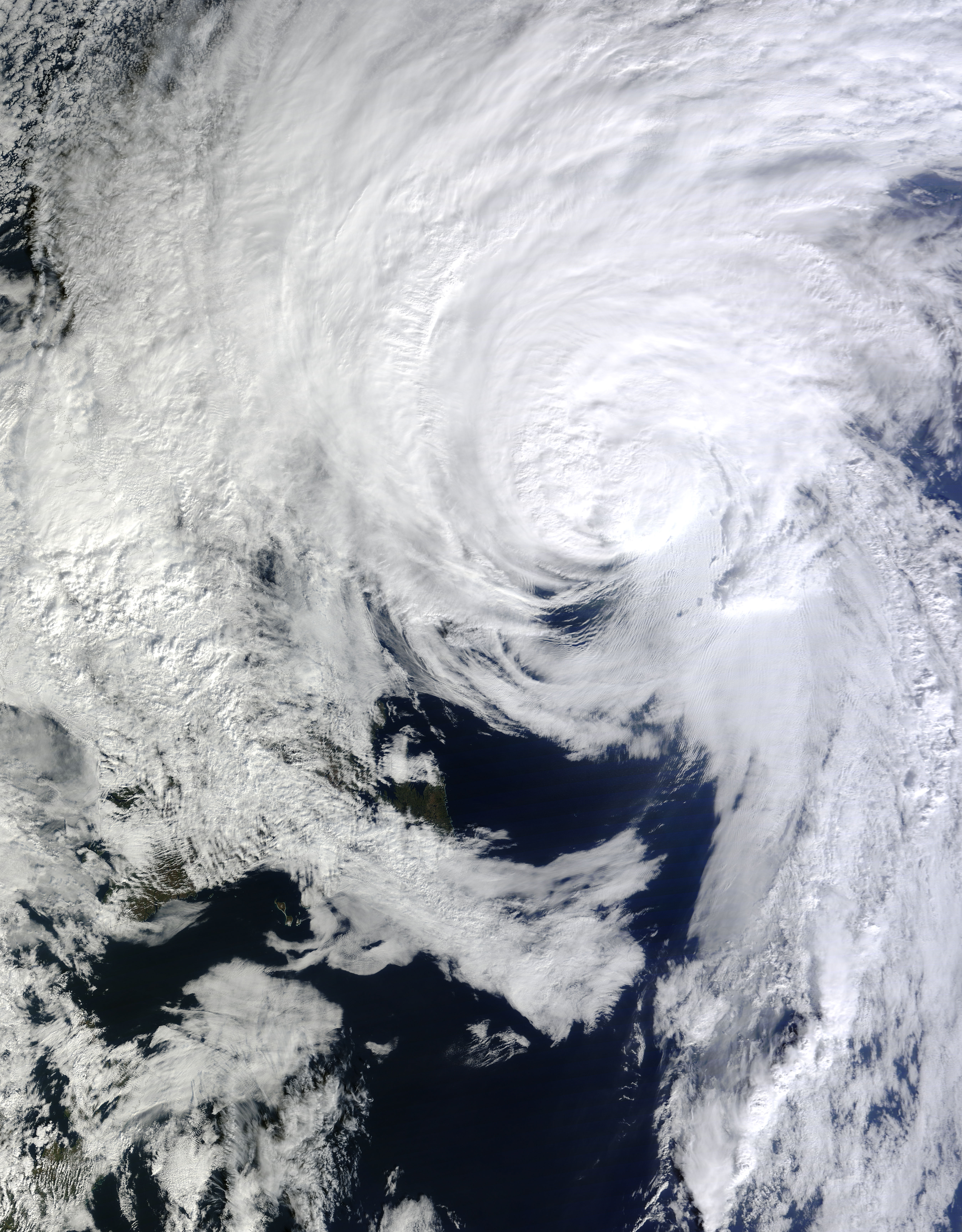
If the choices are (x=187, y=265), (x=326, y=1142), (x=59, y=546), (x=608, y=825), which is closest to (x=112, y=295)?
(x=187, y=265)

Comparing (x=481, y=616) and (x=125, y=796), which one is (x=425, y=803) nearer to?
(x=481, y=616)

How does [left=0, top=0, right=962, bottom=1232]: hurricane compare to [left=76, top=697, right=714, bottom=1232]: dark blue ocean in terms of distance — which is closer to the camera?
[left=0, top=0, right=962, bottom=1232]: hurricane

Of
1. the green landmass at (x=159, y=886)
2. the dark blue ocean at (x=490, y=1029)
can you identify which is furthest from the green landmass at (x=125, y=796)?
the dark blue ocean at (x=490, y=1029)

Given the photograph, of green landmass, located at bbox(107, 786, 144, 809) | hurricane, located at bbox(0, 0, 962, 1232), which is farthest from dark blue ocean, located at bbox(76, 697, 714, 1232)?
green landmass, located at bbox(107, 786, 144, 809)

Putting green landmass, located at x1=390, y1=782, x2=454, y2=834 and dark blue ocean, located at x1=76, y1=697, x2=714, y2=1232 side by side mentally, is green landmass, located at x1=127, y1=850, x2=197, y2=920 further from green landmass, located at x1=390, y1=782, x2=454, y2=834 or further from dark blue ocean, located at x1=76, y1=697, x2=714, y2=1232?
green landmass, located at x1=390, y1=782, x2=454, y2=834

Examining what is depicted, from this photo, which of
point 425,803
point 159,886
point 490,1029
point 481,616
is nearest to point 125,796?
point 159,886

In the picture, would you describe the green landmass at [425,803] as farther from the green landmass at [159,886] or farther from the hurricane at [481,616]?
the green landmass at [159,886]

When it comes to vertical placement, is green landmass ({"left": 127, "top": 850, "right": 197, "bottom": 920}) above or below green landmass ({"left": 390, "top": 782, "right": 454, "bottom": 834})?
below
